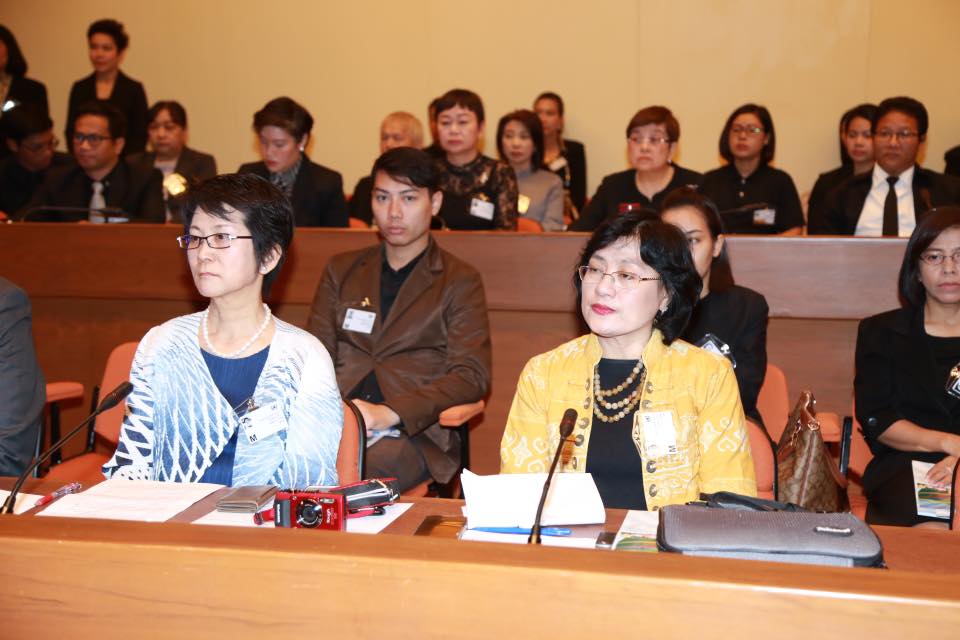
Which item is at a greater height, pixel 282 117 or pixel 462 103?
pixel 462 103

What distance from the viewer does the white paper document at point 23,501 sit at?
1.82 meters

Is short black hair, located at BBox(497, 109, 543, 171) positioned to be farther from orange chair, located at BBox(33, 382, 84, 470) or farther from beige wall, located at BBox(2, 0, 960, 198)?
orange chair, located at BBox(33, 382, 84, 470)

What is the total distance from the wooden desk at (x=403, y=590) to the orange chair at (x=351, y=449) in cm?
114

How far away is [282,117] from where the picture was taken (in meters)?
4.65

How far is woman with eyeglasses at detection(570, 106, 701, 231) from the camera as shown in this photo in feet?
14.5

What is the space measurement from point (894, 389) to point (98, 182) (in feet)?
13.1

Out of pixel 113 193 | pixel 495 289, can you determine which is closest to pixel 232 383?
pixel 495 289

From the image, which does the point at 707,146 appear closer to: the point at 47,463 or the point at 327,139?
the point at 327,139

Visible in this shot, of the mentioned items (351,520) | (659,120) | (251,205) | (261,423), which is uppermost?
(659,120)

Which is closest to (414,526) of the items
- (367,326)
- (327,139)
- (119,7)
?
(367,326)

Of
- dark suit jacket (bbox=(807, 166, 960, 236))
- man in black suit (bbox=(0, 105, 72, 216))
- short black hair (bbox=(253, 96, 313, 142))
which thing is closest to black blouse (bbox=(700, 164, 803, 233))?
dark suit jacket (bbox=(807, 166, 960, 236))

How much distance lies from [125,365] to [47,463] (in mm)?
746

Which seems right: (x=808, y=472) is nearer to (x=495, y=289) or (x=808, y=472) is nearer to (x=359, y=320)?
(x=359, y=320)

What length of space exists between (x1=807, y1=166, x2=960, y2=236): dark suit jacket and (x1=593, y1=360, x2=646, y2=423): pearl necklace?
8.87 ft
